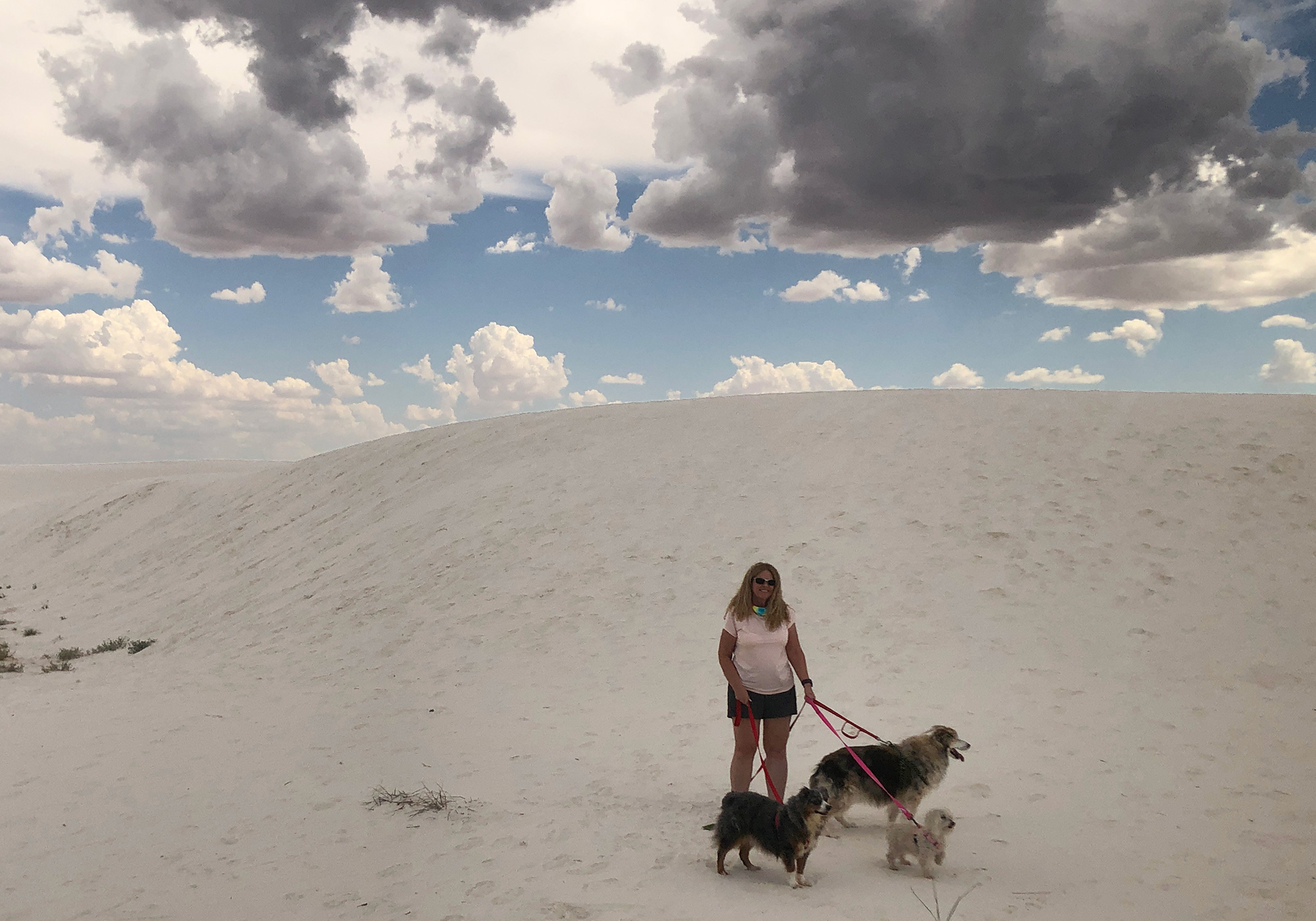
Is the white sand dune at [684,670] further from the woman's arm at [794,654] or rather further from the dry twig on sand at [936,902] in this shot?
the woman's arm at [794,654]

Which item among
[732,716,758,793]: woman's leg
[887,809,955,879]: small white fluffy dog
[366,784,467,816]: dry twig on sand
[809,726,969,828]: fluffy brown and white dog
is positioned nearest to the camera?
[887,809,955,879]: small white fluffy dog

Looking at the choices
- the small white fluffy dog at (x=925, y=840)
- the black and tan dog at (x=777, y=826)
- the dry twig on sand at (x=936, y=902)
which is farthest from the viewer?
the small white fluffy dog at (x=925, y=840)

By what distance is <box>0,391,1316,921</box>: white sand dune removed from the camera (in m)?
5.71

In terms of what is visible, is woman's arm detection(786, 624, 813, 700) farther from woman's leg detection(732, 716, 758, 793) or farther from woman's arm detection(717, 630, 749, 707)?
woman's leg detection(732, 716, 758, 793)

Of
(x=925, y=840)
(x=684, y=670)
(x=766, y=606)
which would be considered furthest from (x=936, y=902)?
(x=684, y=670)

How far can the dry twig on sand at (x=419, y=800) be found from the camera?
6.91 meters

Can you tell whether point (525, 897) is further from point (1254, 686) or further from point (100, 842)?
point (1254, 686)

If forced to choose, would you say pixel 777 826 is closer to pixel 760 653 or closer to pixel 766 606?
pixel 760 653

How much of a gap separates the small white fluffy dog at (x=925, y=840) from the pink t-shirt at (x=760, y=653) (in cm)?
117

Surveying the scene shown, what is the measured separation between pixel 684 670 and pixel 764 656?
5497 mm

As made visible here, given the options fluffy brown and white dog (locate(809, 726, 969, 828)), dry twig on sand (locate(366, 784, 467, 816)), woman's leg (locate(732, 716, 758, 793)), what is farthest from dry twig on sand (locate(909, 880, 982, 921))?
dry twig on sand (locate(366, 784, 467, 816))

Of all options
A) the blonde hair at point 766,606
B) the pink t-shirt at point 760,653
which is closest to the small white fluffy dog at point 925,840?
the pink t-shirt at point 760,653

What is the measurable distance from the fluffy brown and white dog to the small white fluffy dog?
0.26 m

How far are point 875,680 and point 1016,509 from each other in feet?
20.0
